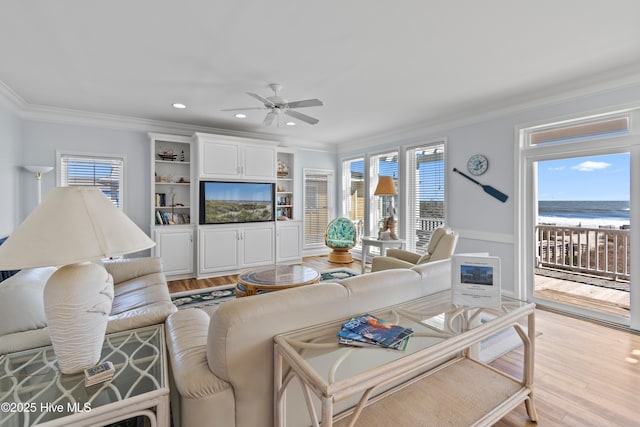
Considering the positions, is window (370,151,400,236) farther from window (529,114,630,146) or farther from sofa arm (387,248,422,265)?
window (529,114,630,146)

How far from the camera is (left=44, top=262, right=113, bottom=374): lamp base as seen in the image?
3.49 feet

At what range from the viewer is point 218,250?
4734mm

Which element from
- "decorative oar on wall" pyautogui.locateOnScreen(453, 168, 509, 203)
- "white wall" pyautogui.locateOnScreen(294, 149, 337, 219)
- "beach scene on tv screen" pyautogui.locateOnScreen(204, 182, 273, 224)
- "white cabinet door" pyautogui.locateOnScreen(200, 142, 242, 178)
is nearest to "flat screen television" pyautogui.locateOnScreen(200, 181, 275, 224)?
"beach scene on tv screen" pyautogui.locateOnScreen(204, 182, 273, 224)

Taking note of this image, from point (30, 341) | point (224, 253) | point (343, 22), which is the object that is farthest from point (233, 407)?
point (224, 253)

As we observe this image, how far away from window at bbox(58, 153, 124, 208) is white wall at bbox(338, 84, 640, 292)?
4996mm

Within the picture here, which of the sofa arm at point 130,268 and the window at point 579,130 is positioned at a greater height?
the window at point 579,130

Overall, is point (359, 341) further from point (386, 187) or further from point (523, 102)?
point (523, 102)

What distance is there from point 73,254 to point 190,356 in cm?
60

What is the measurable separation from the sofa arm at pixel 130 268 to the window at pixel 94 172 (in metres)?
1.80

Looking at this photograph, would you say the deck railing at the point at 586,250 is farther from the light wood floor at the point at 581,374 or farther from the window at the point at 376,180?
the window at the point at 376,180

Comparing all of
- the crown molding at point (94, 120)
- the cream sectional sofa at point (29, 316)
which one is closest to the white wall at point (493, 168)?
the crown molding at point (94, 120)

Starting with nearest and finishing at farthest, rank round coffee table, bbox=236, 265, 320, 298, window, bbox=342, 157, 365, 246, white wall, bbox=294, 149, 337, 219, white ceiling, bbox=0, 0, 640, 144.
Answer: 1. white ceiling, bbox=0, 0, 640, 144
2. round coffee table, bbox=236, 265, 320, 298
3. white wall, bbox=294, 149, 337, 219
4. window, bbox=342, 157, 365, 246

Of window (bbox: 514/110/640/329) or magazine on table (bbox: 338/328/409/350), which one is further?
window (bbox: 514/110/640/329)

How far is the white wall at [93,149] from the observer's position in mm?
→ 3980
